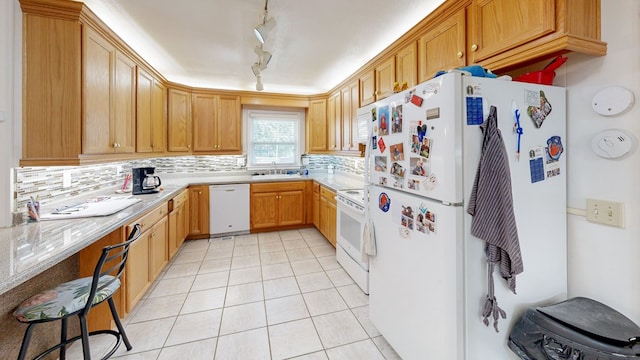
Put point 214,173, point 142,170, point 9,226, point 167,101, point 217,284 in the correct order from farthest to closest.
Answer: point 214,173, point 167,101, point 142,170, point 217,284, point 9,226

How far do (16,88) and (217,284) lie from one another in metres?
2.08

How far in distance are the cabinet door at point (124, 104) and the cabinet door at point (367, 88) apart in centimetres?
239

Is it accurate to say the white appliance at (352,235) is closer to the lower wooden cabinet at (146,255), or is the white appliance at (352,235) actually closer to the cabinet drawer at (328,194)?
the cabinet drawer at (328,194)

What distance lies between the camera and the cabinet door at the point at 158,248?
240 centimetres

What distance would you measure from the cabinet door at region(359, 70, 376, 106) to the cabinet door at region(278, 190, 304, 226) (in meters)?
1.87

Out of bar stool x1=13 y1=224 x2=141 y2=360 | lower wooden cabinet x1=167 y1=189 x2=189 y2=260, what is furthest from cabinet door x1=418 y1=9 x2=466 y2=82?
lower wooden cabinet x1=167 y1=189 x2=189 y2=260

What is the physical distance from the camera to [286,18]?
2182 millimetres

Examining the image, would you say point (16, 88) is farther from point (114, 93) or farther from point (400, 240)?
point (400, 240)

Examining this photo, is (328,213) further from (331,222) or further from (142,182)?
(142,182)

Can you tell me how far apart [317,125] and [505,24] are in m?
3.21

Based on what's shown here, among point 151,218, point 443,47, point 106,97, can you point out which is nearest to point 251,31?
point 106,97

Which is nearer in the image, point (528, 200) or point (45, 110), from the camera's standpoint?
point (528, 200)

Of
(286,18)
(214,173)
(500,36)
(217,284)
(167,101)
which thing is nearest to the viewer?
(500,36)

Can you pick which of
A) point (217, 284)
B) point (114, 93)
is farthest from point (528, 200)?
point (114, 93)
